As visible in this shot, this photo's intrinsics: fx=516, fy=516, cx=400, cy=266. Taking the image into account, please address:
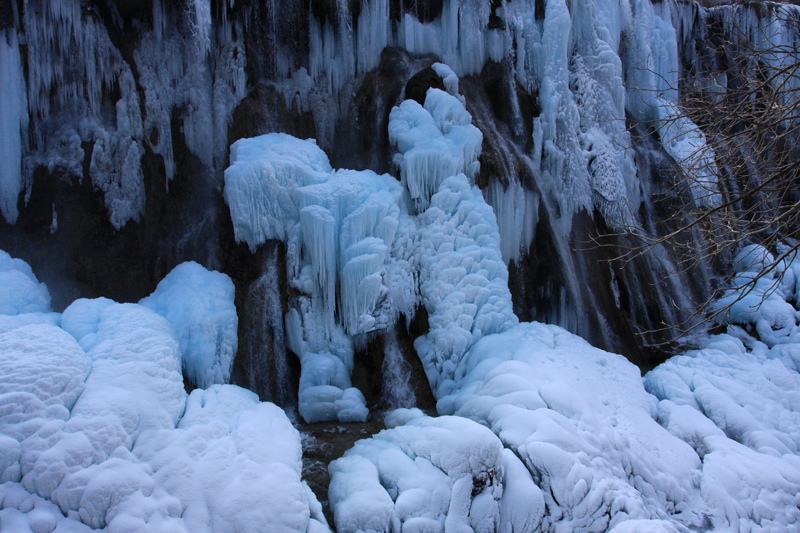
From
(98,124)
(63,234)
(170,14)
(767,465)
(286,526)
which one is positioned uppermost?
(170,14)

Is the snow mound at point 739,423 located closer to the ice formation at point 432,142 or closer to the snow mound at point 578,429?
the snow mound at point 578,429

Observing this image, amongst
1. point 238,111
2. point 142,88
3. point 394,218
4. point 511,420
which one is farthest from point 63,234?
point 511,420

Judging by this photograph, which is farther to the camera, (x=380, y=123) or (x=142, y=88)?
(x=380, y=123)

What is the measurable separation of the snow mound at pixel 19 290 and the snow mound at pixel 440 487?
388 cm

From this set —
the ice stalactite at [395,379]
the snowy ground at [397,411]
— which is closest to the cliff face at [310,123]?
the snowy ground at [397,411]

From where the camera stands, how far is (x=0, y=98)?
6.43 meters

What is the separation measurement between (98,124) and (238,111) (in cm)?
182

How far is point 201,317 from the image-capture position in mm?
6117

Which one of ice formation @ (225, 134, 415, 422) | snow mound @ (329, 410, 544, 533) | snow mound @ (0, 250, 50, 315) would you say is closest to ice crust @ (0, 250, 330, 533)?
snow mound @ (329, 410, 544, 533)

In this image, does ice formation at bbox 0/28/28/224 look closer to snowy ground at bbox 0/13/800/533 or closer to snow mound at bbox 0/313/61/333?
snowy ground at bbox 0/13/800/533

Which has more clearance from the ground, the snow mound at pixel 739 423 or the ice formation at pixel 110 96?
the ice formation at pixel 110 96

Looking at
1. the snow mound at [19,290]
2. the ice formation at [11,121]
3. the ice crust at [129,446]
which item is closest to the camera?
the ice crust at [129,446]

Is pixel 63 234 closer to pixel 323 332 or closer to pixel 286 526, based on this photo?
pixel 323 332

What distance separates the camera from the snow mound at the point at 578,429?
4.55 meters
